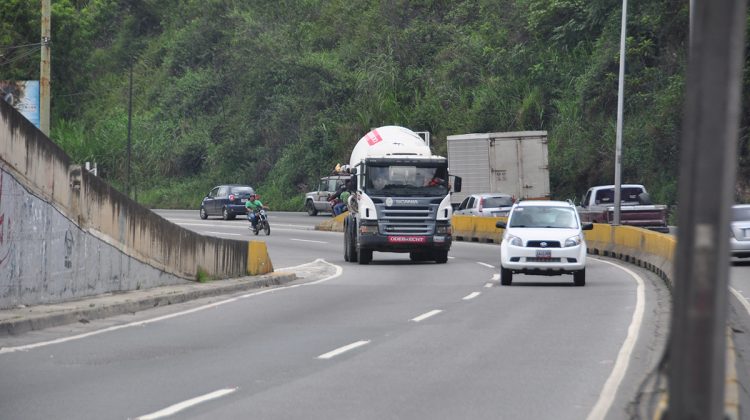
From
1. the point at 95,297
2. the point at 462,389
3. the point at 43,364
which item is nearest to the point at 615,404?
the point at 462,389

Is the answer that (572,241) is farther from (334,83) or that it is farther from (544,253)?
(334,83)

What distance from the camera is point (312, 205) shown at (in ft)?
213

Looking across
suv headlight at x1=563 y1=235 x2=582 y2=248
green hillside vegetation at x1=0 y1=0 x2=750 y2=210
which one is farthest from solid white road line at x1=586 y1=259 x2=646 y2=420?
green hillside vegetation at x1=0 y1=0 x2=750 y2=210

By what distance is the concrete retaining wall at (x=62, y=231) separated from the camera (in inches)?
652

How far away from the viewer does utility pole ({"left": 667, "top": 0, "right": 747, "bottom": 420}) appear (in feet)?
16.5

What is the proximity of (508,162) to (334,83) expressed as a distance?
2708cm

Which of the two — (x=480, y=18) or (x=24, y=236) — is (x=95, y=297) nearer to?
(x=24, y=236)

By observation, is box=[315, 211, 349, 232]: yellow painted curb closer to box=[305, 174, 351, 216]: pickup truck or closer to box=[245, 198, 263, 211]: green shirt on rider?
box=[245, 198, 263, 211]: green shirt on rider

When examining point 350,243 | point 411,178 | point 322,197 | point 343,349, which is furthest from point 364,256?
point 322,197

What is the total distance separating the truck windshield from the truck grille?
1.45 ft

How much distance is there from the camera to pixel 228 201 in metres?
59.8

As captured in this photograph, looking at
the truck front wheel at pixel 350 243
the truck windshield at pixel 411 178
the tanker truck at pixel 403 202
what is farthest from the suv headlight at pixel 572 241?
the truck front wheel at pixel 350 243

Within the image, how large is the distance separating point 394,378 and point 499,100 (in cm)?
5156

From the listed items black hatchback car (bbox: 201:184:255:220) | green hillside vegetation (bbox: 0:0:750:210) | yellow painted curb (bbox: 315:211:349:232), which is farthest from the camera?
black hatchback car (bbox: 201:184:255:220)
